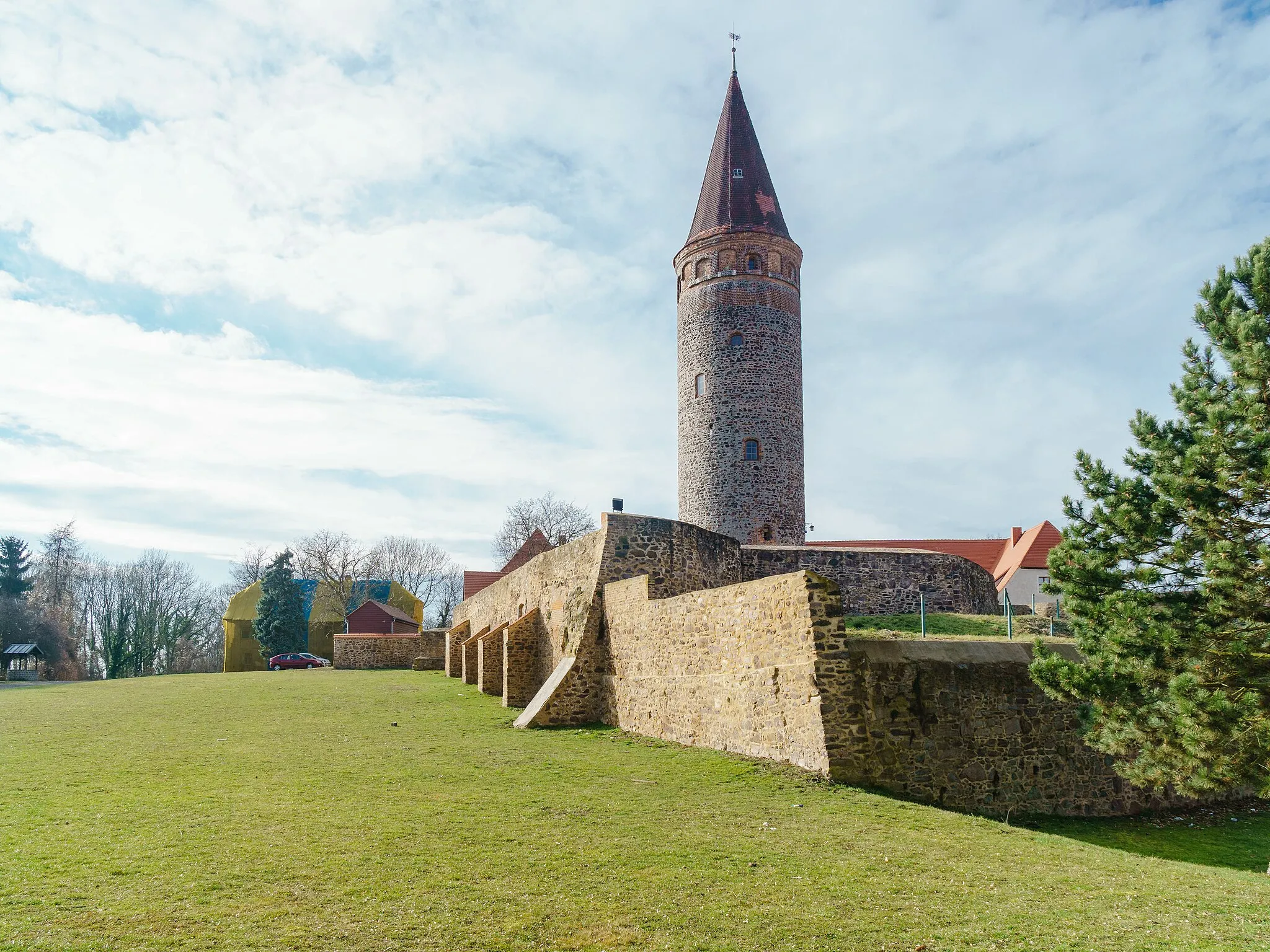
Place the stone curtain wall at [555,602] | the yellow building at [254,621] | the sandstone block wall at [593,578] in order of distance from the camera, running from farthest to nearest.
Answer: the yellow building at [254,621] → the stone curtain wall at [555,602] → the sandstone block wall at [593,578]

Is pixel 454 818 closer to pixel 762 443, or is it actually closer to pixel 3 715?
pixel 3 715

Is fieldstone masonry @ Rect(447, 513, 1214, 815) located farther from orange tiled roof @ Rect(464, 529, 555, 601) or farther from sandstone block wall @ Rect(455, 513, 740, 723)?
orange tiled roof @ Rect(464, 529, 555, 601)

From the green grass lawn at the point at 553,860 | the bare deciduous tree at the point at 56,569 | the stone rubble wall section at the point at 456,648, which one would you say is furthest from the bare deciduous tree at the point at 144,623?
the green grass lawn at the point at 553,860

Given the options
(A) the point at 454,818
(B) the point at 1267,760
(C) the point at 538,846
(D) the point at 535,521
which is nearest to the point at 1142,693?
(B) the point at 1267,760

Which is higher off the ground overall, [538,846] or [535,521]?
[535,521]

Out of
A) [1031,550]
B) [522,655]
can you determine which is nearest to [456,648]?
[522,655]

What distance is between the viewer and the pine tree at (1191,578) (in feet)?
26.2

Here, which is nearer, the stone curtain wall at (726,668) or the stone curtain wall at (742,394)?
the stone curtain wall at (726,668)

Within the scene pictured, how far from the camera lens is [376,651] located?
34406 millimetres

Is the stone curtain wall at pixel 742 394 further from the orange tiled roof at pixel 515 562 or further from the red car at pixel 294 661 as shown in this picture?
Answer: the red car at pixel 294 661

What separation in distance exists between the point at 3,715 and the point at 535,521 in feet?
149

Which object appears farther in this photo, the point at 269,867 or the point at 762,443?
the point at 762,443

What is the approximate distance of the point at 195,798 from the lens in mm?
8688

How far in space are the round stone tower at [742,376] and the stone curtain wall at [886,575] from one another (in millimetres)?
5279
